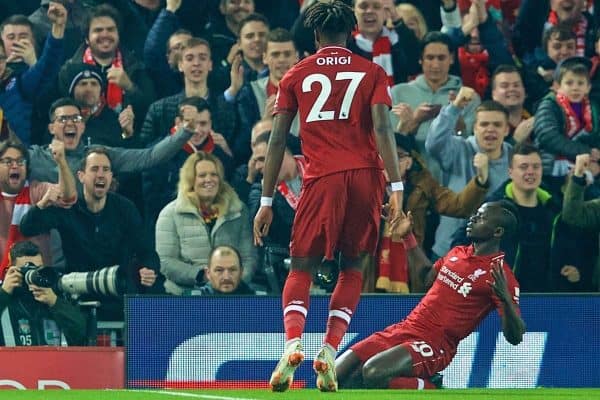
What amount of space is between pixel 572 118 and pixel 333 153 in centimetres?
523

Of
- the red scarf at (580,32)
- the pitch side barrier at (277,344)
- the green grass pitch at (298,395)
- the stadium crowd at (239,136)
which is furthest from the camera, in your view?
the red scarf at (580,32)

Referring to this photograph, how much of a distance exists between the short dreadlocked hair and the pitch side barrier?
119 inches

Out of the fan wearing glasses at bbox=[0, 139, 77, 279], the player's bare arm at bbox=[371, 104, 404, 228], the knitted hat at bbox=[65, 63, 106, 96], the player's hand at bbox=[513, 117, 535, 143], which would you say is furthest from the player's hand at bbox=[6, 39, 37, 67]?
the player's bare arm at bbox=[371, 104, 404, 228]

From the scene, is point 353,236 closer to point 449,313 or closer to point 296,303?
point 296,303

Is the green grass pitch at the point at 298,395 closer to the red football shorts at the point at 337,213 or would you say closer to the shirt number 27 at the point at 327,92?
the red football shorts at the point at 337,213

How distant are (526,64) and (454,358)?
4468 mm

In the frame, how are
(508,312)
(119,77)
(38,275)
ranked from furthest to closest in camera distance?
1. (119,77)
2. (38,275)
3. (508,312)

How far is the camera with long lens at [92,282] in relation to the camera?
11.3 m

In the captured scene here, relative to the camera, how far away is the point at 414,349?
975cm

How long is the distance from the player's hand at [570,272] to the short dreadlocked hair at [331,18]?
4.63m

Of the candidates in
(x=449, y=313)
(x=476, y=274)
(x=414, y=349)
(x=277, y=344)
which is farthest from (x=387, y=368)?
(x=277, y=344)

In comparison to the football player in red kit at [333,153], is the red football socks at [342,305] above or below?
below

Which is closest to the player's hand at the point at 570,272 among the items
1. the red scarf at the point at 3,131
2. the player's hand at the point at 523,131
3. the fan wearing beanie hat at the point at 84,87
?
the player's hand at the point at 523,131

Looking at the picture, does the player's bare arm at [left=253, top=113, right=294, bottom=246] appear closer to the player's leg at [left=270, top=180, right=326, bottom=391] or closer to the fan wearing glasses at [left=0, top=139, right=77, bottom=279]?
the player's leg at [left=270, top=180, right=326, bottom=391]
